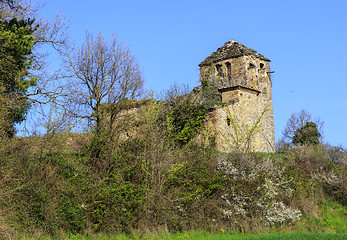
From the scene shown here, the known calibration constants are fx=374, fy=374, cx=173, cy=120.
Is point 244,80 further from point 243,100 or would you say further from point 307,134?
point 243,100

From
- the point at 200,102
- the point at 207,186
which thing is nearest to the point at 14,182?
the point at 207,186

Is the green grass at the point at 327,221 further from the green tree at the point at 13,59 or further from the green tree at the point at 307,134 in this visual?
the green tree at the point at 307,134

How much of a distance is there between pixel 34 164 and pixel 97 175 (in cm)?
244

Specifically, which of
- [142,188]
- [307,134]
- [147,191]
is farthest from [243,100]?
[307,134]

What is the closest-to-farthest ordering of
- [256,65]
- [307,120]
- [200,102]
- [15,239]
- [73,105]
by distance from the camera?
[15,239]
[73,105]
[200,102]
[256,65]
[307,120]

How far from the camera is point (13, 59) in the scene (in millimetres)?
12523

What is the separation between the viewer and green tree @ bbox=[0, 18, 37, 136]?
476 inches

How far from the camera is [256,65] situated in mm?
35500

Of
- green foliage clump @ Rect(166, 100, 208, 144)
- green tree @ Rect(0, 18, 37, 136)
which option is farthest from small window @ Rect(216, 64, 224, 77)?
green tree @ Rect(0, 18, 37, 136)

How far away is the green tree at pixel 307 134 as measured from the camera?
121 ft

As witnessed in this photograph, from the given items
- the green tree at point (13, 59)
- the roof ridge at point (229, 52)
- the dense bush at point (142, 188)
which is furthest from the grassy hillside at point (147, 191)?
the roof ridge at point (229, 52)

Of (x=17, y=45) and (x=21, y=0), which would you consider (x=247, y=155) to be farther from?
(x=21, y=0)

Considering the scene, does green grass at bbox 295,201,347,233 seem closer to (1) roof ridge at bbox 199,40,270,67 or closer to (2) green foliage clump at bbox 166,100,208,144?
(2) green foliage clump at bbox 166,100,208,144

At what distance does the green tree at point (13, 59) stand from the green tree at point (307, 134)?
29516 mm
